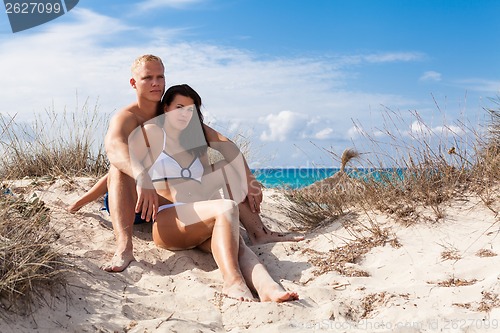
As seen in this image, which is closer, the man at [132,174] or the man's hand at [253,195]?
the man at [132,174]

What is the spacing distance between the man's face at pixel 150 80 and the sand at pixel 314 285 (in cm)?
119

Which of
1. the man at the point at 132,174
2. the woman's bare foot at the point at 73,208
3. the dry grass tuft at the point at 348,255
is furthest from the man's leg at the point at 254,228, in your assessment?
the woman's bare foot at the point at 73,208

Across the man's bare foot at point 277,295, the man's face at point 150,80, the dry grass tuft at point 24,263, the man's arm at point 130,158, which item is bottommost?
the man's bare foot at point 277,295

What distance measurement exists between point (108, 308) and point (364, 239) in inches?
78.8

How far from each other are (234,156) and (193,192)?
524 mm

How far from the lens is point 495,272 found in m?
3.69

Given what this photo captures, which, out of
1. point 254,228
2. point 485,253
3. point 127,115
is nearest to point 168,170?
point 127,115

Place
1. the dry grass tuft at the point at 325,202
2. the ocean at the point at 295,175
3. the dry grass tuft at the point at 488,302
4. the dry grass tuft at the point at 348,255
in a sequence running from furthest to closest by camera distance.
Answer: the ocean at the point at 295,175
the dry grass tuft at the point at 325,202
the dry grass tuft at the point at 348,255
the dry grass tuft at the point at 488,302

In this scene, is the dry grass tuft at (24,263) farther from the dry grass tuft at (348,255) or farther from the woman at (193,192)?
the dry grass tuft at (348,255)

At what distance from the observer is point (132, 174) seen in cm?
405

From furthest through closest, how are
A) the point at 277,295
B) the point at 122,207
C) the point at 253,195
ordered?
the point at 253,195 < the point at 122,207 < the point at 277,295

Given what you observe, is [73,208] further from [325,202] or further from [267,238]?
[325,202]

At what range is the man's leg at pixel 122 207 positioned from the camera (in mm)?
4250

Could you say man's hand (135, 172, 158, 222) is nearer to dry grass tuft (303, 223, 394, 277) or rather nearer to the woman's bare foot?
dry grass tuft (303, 223, 394, 277)
